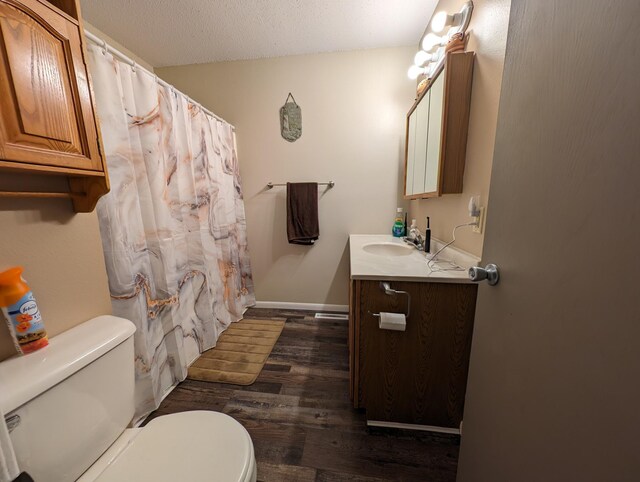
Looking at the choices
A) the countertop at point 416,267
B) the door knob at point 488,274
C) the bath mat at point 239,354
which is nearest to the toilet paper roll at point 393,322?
the countertop at point 416,267

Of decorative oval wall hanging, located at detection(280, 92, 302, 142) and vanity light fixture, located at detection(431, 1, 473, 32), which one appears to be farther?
decorative oval wall hanging, located at detection(280, 92, 302, 142)

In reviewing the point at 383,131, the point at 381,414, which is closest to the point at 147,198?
the point at 381,414

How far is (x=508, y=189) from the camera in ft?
1.90

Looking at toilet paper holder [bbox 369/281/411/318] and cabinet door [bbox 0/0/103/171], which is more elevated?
cabinet door [bbox 0/0/103/171]

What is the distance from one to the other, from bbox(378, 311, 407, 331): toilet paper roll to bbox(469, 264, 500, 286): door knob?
18.2 inches

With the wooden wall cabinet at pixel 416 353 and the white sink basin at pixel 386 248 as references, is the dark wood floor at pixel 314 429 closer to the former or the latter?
the wooden wall cabinet at pixel 416 353

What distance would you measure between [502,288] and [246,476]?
870mm

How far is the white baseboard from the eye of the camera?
2432 mm

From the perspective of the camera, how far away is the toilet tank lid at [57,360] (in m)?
0.54

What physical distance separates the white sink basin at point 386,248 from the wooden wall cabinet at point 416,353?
69 cm

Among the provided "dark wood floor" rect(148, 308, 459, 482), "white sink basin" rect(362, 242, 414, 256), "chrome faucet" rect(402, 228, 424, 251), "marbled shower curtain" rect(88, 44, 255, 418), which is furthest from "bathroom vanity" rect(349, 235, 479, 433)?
"marbled shower curtain" rect(88, 44, 255, 418)

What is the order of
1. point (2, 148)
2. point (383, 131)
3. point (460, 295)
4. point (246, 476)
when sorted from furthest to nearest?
1. point (383, 131)
2. point (460, 295)
3. point (246, 476)
4. point (2, 148)

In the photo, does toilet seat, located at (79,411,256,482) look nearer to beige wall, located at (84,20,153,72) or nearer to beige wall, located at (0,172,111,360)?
beige wall, located at (0,172,111,360)

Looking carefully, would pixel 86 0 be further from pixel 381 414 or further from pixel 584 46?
pixel 381 414
